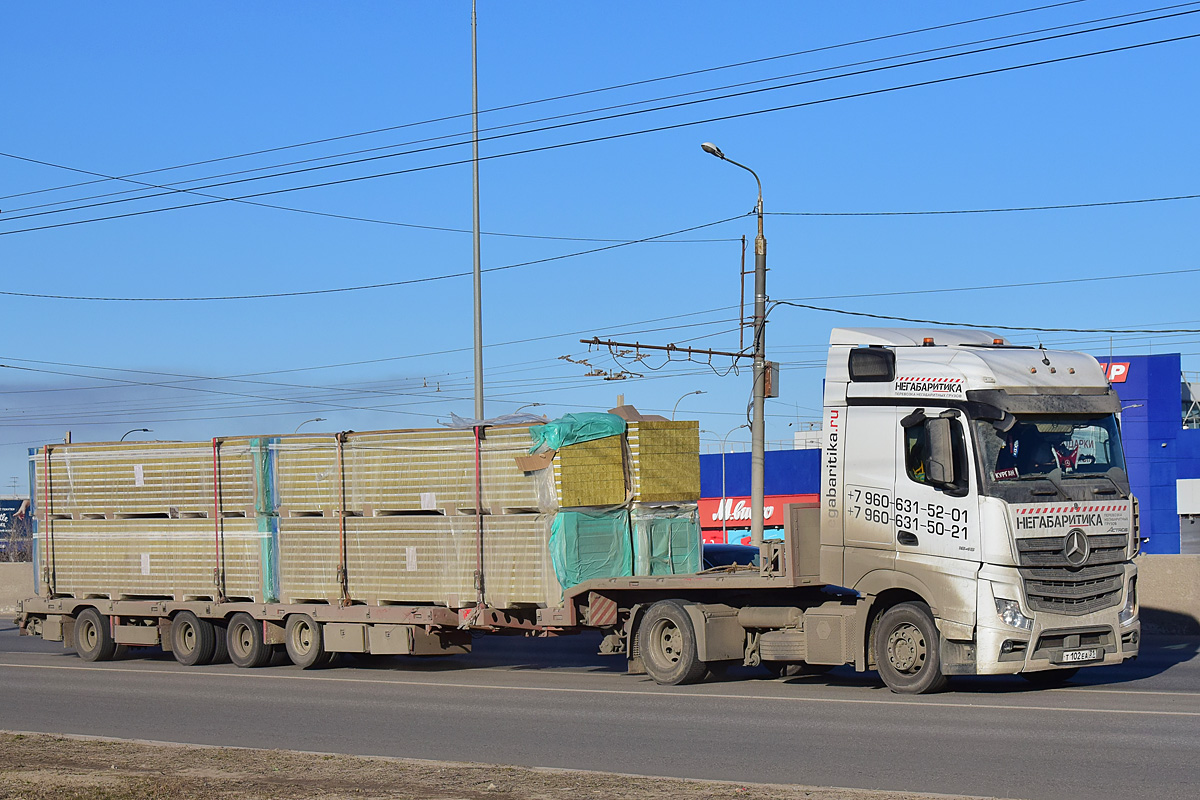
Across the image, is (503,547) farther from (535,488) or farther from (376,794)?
(376,794)

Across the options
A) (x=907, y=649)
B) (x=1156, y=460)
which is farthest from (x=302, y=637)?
(x=1156, y=460)

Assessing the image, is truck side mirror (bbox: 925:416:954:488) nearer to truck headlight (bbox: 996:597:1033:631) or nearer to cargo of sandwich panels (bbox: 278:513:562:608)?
truck headlight (bbox: 996:597:1033:631)

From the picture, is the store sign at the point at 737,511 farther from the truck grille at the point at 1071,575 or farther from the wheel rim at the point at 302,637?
the truck grille at the point at 1071,575

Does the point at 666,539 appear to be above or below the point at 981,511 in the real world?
below

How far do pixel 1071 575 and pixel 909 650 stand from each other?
166 centimetres

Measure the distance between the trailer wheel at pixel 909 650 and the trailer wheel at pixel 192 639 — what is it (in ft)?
33.2

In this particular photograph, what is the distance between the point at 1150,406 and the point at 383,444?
50608 millimetres

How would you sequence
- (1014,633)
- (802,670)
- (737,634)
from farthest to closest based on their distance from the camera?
(802,670), (737,634), (1014,633)

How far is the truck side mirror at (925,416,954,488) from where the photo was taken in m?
13.2

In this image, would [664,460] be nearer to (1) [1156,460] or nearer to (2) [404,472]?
(2) [404,472]

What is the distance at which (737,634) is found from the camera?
1533 centimetres

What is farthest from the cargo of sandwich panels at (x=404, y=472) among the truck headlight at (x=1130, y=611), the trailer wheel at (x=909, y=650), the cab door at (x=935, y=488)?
the truck headlight at (x=1130, y=611)

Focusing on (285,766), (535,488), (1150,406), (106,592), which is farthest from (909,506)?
(1150,406)

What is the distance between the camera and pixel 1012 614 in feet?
42.5
